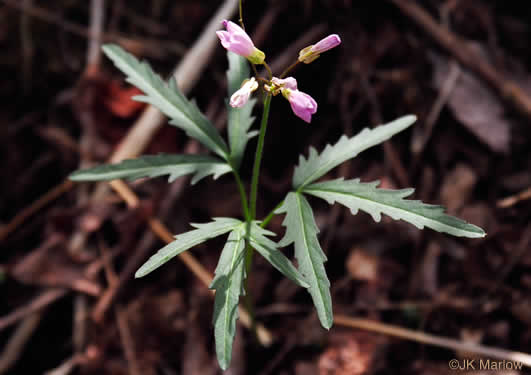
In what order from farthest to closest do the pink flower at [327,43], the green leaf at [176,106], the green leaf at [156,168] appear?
the green leaf at [176,106] → the green leaf at [156,168] → the pink flower at [327,43]

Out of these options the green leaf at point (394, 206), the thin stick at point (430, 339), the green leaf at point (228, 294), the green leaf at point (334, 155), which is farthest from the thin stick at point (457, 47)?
the green leaf at point (228, 294)

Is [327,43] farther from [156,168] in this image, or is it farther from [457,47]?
[457,47]

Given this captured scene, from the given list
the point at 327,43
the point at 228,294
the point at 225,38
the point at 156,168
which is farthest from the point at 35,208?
the point at 327,43

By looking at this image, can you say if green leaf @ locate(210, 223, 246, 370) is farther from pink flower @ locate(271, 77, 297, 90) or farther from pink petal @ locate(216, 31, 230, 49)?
pink petal @ locate(216, 31, 230, 49)

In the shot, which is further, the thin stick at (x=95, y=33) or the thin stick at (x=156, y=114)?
the thin stick at (x=95, y=33)

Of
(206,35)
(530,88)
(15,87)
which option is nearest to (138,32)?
(206,35)

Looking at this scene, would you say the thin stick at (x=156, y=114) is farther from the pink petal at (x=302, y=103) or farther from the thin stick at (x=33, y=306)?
the pink petal at (x=302, y=103)
